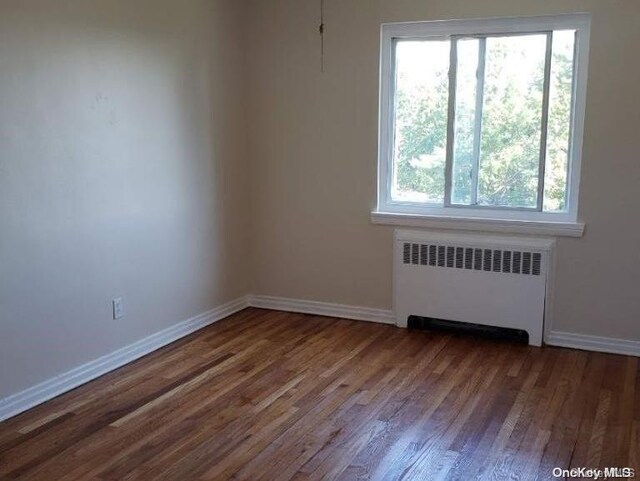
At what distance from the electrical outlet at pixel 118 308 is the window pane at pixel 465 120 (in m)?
2.25

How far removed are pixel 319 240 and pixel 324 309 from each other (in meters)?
0.52

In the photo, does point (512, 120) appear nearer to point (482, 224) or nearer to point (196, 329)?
point (482, 224)

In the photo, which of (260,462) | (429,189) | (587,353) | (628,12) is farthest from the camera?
(429,189)

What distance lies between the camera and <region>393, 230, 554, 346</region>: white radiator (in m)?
4.06

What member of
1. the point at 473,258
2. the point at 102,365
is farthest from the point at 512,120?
the point at 102,365

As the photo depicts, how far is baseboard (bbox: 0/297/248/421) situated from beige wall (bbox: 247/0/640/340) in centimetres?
63

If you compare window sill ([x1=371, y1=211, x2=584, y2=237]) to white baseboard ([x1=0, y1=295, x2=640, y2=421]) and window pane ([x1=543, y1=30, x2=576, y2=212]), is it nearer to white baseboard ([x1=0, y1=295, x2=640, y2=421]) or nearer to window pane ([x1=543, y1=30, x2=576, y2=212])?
window pane ([x1=543, y1=30, x2=576, y2=212])

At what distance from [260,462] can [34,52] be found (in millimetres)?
2185

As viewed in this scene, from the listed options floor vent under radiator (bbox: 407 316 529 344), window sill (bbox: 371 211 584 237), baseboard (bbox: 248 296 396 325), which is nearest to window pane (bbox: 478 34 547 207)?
window sill (bbox: 371 211 584 237)

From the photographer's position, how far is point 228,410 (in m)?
3.17

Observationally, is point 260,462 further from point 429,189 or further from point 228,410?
point 429,189

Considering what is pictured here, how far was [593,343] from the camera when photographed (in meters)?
3.99

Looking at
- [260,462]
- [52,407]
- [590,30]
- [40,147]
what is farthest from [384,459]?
[590,30]

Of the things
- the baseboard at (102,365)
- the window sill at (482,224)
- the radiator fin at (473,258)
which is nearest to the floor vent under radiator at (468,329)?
the radiator fin at (473,258)
